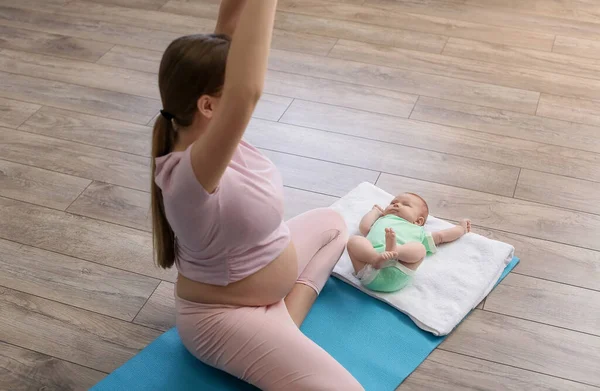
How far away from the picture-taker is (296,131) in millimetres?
2195

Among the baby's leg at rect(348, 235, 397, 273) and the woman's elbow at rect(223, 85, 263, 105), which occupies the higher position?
the woman's elbow at rect(223, 85, 263, 105)

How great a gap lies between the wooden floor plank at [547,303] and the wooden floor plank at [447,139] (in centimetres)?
47

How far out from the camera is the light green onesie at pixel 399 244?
5.24ft

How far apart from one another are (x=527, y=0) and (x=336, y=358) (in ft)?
6.69

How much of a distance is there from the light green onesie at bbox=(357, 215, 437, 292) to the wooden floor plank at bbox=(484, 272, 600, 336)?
0.20 metres

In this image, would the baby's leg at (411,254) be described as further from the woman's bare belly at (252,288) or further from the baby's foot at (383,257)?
the woman's bare belly at (252,288)

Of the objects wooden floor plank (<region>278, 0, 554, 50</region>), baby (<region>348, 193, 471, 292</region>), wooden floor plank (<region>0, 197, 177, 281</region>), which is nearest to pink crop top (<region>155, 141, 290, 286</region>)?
baby (<region>348, 193, 471, 292</region>)

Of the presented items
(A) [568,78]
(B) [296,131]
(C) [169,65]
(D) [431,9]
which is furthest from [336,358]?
(D) [431,9]

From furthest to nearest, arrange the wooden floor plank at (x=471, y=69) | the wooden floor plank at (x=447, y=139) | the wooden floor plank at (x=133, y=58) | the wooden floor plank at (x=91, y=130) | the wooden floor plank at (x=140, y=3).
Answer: the wooden floor plank at (x=140, y=3) < the wooden floor plank at (x=133, y=58) < the wooden floor plank at (x=471, y=69) < the wooden floor plank at (x=91, y=130) < the wooden floor plank at (x=447, y=139)

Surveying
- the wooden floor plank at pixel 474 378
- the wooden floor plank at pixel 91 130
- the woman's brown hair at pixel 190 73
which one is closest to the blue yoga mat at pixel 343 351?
the wooden floor plank at pixel 474 378

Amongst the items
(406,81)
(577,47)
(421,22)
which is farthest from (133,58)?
(577,47)

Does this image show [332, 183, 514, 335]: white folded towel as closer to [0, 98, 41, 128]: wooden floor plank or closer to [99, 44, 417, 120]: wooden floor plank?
[99, 44, 417, 120]: wooden floor plank

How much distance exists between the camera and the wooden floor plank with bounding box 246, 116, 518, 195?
199cm

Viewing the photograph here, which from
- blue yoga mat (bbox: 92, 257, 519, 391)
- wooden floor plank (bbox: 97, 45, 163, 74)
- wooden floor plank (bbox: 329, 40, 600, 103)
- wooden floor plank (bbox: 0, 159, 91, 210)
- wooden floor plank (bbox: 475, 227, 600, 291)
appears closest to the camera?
blue yoga mat (bbox: 92, 257, 519, 391)
